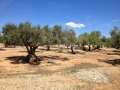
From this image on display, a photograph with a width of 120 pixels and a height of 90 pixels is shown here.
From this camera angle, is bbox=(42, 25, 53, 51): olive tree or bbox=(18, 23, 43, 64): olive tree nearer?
bbox=(18, 23, 43, 64): olive tree

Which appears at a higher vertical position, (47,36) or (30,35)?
(30,35)

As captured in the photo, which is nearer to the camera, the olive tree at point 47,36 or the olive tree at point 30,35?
the olive tree at point 30,35

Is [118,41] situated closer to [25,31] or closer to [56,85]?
[25,31]

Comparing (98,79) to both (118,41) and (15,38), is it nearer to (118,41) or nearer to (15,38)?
(15,38)

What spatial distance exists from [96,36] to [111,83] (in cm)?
6921

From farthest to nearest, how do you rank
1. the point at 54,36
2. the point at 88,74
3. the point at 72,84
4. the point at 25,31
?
the point at 54,36 < the point at 25,31 < the point at 88,74 < the point at 72,84

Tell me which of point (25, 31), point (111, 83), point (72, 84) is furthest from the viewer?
point (25, 31)

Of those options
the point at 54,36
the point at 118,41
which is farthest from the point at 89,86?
the point at 118,41

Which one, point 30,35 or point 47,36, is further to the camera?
point 47,36

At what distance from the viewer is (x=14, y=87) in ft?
70.3

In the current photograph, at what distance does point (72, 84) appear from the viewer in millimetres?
23219

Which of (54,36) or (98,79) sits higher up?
(54,36)

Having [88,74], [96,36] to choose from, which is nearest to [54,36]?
[88,74]

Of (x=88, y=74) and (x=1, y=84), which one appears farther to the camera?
(x=88, y=74)
